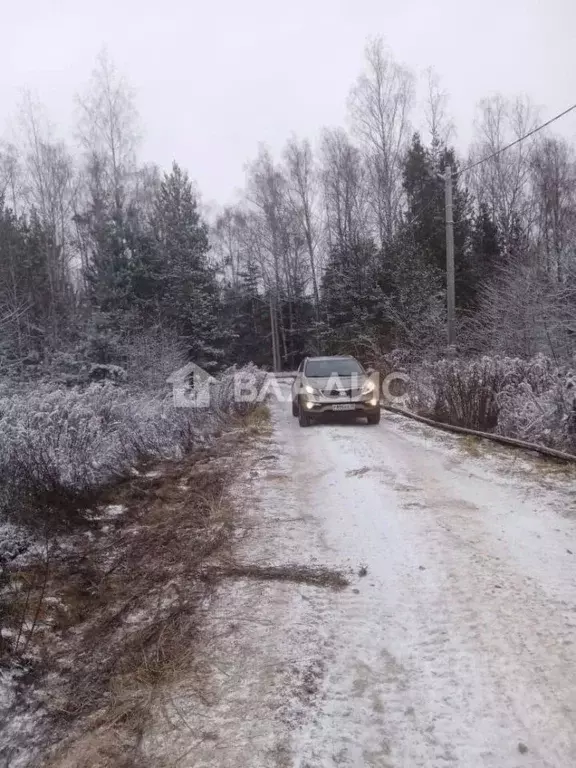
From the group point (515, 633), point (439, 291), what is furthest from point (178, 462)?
point (439, 291)

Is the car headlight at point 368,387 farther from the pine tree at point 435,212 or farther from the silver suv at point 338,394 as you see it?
the pine tree at point 435,212

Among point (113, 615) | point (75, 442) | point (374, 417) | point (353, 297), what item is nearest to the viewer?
point (113, 615)

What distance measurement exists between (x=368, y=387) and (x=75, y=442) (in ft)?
22.5

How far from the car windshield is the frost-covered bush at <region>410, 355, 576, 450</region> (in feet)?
6.79

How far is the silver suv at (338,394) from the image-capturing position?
11.4 m

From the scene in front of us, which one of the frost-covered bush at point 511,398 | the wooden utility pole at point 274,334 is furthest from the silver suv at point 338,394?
the wooden utility pole at point 274,334

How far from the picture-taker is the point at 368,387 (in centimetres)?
1155

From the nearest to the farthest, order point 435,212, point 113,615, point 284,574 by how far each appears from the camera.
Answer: point 113,615 → point 284,574 → point 435,212

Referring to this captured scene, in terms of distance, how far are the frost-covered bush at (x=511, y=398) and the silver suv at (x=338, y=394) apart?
165 centimetres

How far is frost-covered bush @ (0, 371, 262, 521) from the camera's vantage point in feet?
18.3

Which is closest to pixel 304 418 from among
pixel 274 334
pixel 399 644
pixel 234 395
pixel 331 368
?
pixel 331 368

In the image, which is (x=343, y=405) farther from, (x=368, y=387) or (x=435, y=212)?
(x=435, y=212)

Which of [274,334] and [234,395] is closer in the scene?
[234,395]

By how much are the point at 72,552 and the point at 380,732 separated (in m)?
3.40
